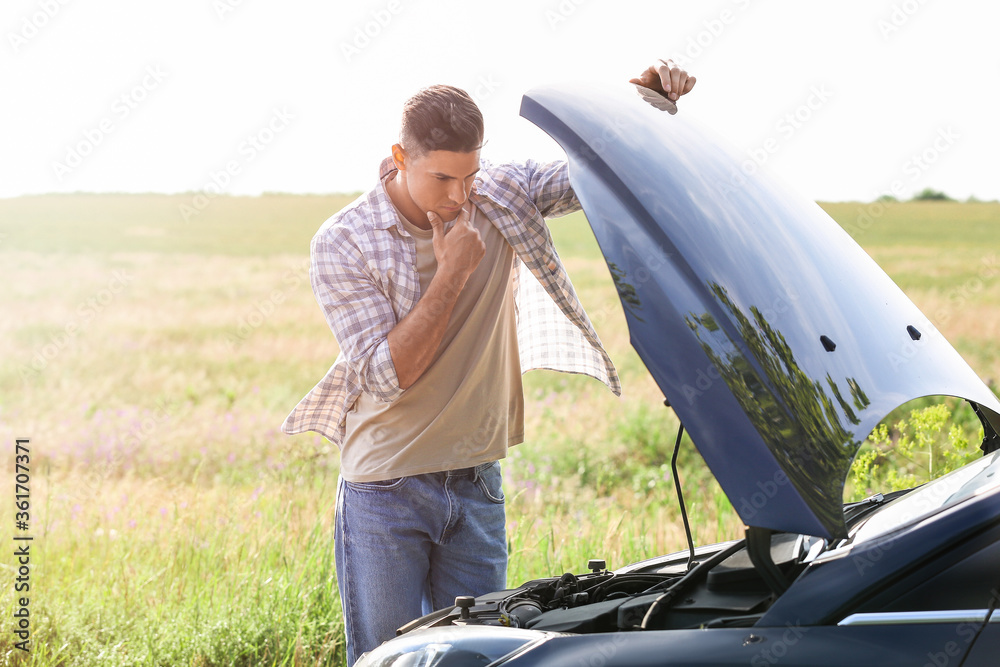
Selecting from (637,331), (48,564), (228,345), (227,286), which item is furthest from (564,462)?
(227,286)

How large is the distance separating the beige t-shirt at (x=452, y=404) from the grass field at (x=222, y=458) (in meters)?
1.23

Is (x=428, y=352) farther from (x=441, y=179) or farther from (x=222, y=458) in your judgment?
(x=222, y=458)

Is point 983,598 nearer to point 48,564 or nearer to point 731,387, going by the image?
point 731,387

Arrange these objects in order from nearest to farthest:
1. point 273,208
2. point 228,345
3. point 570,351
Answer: point 570,351 → point 228,345 → point 273,208

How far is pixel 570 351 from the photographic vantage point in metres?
2.57

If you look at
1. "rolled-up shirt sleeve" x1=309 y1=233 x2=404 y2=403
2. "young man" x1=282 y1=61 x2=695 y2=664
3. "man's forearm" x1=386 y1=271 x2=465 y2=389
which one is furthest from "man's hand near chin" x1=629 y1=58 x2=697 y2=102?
"rolled-up shirt sleeve" x1=309 y1=233 x2=404 y2=403

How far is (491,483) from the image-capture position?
2414 mm

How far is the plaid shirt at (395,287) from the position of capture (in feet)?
6.93

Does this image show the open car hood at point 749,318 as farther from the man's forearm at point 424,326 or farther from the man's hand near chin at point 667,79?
the man's forearm at point 424,326

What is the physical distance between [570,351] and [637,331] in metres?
1.16

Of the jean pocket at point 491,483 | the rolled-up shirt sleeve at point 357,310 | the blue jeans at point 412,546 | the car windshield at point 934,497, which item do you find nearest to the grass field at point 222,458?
the blue jeans at point 412,546

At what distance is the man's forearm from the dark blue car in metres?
0.49

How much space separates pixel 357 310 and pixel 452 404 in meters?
0.39

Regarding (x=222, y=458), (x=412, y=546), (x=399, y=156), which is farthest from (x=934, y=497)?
(x=222, y=458)
